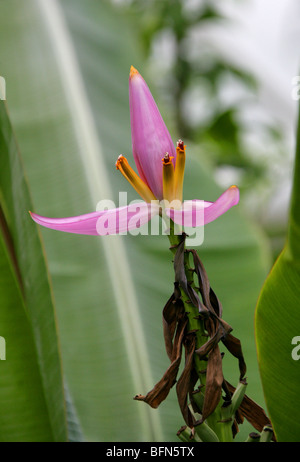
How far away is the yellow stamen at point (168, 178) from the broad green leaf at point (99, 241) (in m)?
0.17

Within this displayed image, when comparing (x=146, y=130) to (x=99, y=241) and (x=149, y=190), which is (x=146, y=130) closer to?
(x=149, y=190)

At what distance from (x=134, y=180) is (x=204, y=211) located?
0.11 feet

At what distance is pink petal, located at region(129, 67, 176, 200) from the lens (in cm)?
17

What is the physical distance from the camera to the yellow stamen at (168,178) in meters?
0.16

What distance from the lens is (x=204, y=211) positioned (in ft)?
0.51

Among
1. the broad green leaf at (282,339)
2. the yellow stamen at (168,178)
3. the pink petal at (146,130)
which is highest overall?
the pink petal at (146,130)

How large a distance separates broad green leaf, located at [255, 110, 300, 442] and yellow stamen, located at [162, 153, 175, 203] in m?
0.04

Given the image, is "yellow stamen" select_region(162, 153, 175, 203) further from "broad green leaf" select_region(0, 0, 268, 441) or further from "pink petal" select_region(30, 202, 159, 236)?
"broad green leaf" select_region(0, 0, 268, 441)

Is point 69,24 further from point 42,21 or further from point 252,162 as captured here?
point 252,162

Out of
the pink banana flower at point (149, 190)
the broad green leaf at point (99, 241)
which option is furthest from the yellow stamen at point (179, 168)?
the broad green leaf at point (99, 241)

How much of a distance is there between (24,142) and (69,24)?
0.20 m

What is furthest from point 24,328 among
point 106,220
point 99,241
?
point 99,241

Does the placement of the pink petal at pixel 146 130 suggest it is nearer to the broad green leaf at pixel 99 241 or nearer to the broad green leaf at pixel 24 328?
the broad green leaf at pixel 24 328

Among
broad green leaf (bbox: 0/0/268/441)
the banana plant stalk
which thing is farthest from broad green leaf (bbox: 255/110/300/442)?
broad green leaf (bbox: 0/0/268/441)
